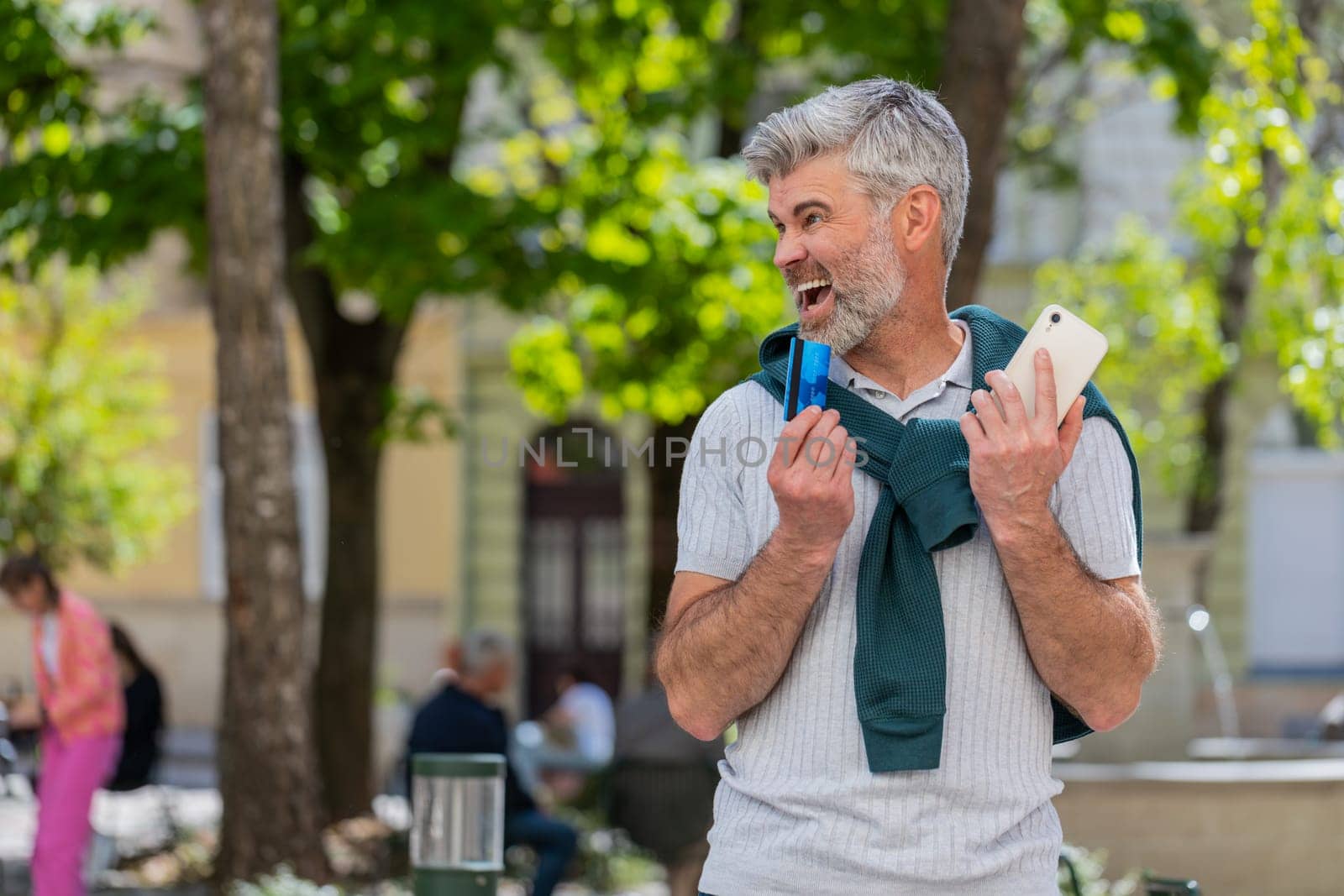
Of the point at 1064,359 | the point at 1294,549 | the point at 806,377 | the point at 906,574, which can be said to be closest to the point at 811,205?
the point at 806,377

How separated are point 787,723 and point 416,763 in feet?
17.1

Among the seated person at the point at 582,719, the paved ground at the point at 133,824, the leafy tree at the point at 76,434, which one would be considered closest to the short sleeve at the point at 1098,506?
the paved ground at the point at 133,824

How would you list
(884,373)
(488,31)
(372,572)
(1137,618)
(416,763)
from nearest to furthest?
(1137,618) < (884,373) < (416,763) < (488,31) < (372,572)

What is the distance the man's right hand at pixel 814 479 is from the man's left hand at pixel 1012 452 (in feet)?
0.49

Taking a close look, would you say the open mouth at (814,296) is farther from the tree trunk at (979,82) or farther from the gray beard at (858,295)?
the tree trunk at (979,82)

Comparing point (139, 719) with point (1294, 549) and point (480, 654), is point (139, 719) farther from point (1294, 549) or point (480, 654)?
point (1294, 549)

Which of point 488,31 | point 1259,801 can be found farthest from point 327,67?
point 1259,801

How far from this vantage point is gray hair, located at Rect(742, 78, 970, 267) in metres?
2.53

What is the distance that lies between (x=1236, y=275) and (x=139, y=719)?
8963 mm

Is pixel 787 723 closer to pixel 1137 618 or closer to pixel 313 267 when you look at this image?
pixel 1137 618

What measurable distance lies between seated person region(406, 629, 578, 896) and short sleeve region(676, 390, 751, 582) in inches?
292

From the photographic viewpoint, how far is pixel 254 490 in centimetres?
885

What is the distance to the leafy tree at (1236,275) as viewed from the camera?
876 cm

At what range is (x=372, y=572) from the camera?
1270 centimetres
